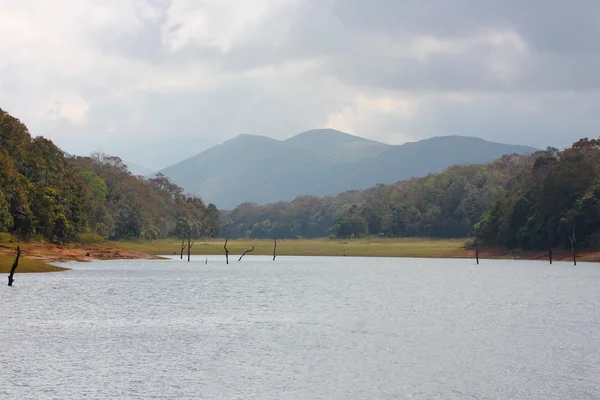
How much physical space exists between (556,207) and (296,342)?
349ft

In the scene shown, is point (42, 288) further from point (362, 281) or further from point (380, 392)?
point (380, 392)

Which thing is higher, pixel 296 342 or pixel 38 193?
pixel 38 193

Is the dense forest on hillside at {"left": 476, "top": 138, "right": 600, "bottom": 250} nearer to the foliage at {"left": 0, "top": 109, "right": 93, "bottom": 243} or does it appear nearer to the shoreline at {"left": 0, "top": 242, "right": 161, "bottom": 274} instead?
the shoreline at {"left": 0, "top": 242, "right": 161, "bottom": 274}

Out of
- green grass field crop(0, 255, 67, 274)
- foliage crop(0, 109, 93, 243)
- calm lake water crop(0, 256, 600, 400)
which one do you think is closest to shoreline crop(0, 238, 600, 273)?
green grass field crop(0, 255, 67, 274)

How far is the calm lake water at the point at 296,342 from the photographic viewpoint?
32250mm

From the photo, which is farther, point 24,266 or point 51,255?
point 51,255

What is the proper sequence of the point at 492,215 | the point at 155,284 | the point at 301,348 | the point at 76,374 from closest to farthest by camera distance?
the point at 76,374 < the point at 301,348 < the point at 155,284 < the point at 492,215

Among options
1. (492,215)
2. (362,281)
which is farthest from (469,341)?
(492,215)

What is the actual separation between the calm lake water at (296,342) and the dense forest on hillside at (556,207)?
49.4m

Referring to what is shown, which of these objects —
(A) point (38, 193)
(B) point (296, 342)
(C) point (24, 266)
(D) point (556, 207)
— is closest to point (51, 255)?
(A) point (38, 193)

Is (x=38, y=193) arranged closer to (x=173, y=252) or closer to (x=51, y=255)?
(x=51, y=255)

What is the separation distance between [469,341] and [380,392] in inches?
605

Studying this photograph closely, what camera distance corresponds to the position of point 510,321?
55.5 metres

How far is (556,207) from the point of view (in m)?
142
